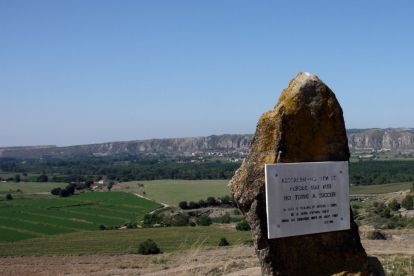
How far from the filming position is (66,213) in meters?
55.0

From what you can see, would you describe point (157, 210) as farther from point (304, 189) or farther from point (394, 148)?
point (394, 148)

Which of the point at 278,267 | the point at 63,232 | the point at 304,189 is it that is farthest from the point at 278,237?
the point at 63,232

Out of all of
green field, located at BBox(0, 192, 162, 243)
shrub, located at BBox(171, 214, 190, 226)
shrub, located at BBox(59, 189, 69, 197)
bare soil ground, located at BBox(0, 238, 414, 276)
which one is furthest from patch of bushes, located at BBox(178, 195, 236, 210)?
bare soil ground, located at BBox(0, 238, 414, 276)

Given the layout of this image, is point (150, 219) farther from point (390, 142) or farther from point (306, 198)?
point (390, 142)

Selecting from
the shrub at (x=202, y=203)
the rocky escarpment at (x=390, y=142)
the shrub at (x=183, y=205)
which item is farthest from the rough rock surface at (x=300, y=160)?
the rocky escarpment at (x=390, y=142)

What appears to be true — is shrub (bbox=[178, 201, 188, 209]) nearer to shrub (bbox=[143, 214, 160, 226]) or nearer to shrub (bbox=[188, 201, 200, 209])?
shrub (bbox=[188, 201, 200, 209])

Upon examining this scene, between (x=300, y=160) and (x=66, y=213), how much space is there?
5656cm

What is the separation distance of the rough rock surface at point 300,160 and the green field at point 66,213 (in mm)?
39346

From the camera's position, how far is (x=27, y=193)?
74.8 metres

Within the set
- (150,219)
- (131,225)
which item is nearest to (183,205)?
(150,219)

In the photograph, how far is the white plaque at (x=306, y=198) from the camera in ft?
16.6

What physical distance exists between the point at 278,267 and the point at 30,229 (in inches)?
1795

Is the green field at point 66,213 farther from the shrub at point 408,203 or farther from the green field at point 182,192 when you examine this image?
the shrub at point 408,203

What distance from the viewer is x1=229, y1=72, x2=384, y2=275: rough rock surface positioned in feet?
16.9
